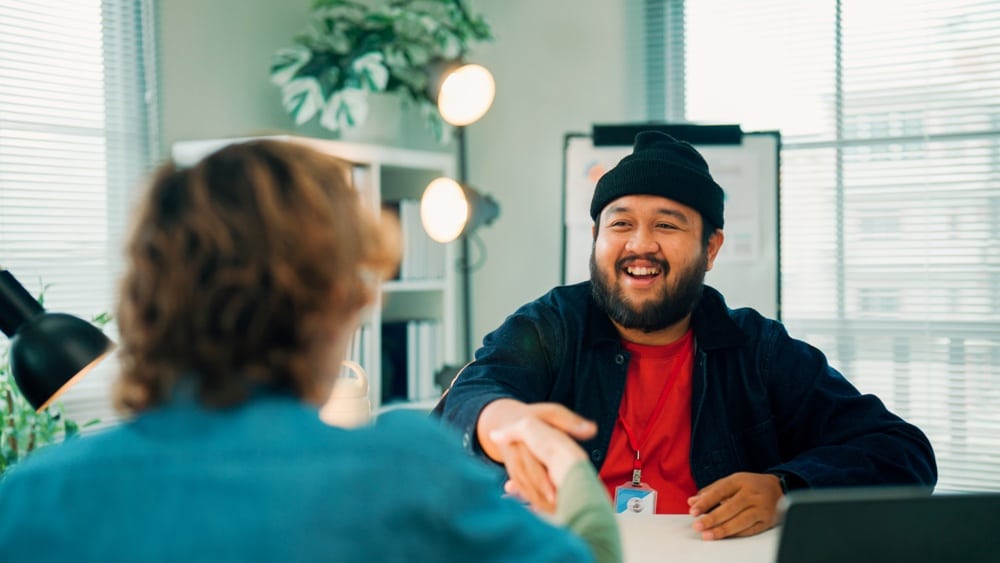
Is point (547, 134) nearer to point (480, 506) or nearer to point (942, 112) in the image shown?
point (942, 112)

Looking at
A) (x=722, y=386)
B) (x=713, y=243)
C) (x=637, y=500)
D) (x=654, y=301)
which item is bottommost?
(x=637, y=500)

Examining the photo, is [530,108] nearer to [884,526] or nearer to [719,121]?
[719,121]

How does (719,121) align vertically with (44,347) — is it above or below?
above

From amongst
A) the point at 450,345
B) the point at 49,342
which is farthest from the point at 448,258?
the point at 49,342

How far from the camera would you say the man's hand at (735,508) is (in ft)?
4.70

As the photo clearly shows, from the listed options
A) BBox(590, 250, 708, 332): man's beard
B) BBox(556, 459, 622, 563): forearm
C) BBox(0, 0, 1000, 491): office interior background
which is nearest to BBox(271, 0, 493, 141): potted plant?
BBox(0, 0, 1000, 491): office interior background

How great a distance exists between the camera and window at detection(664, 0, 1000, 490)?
3.20 metres

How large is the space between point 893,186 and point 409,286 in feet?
5.81

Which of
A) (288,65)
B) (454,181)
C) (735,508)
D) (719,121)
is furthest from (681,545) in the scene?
(719,121)

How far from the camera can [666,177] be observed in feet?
6.58

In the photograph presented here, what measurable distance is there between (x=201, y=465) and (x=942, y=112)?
3217mm

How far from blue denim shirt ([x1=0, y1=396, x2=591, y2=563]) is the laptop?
1.24 feet

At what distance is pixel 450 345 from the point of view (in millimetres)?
3543

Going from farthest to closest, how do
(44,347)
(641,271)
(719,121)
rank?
1. (719,121)
2. (641,271)
3. (44,347)
